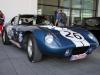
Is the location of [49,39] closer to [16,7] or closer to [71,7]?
[16,7]

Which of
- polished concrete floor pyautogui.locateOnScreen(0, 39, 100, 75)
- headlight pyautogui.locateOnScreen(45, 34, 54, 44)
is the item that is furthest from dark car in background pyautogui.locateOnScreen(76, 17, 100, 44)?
headlight pyautogui.locateOnScreen(45, 34, 54, 44)

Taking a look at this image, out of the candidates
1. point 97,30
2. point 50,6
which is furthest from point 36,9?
point 97,30

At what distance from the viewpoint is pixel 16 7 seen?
42.1 feet

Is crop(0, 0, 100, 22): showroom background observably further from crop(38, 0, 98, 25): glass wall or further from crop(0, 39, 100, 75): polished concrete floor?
crop(0, 39, 100, 75): polished concrete floor

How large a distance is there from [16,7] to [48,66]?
8.25 metres

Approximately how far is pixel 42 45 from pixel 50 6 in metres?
10.6

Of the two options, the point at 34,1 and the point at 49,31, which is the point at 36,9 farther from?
the point at 49,31

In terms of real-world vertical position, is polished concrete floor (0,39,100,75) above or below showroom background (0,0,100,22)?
below

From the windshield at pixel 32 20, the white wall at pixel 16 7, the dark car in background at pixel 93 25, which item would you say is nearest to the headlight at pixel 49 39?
the windshield at pixel 32 20

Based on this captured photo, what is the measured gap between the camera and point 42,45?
16.4 feet

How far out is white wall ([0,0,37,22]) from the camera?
12402mm

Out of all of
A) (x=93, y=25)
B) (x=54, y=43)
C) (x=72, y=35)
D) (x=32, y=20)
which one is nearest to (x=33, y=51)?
(x=54, y=43)

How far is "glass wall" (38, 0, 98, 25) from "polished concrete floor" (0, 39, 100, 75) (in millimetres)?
9198

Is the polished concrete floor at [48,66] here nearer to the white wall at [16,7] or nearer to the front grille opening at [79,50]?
the front grille opening at [79,50]
